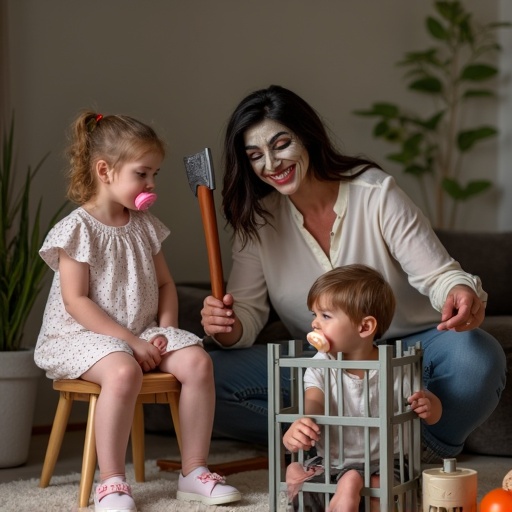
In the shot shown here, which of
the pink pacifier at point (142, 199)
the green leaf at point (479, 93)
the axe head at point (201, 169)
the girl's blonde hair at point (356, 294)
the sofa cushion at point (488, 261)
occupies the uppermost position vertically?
the green leaf at point (479, 93)

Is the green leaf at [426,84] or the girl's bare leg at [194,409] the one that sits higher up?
the green leaf at [426,84]

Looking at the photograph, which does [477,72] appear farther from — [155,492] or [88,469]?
[88,469]

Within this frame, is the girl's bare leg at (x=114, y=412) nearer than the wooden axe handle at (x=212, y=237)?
Yes

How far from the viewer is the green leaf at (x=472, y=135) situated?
407cm

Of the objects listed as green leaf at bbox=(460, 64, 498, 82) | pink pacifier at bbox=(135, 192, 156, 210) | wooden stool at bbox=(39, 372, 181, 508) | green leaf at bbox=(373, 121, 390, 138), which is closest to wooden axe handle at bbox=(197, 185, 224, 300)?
pink pacifier at bbox=(135, 192, 156, 210)

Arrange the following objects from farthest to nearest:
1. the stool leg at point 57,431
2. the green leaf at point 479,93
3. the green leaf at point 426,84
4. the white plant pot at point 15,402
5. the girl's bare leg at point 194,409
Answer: the green leaf at point 479,93 → the green leaf at point 426,84 → the white plant pot at point 15,402 → the stool leg at point 57,431 → the girl's bare leg at point 194,409

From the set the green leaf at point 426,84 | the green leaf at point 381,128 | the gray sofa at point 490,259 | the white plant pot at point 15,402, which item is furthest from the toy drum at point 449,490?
the green leaf at point 426,84

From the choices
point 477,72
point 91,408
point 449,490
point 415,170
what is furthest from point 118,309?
point 477,72

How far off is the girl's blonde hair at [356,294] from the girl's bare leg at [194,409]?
1.24 feet

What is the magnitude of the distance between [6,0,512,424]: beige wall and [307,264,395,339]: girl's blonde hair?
1557mm

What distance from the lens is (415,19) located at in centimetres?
405

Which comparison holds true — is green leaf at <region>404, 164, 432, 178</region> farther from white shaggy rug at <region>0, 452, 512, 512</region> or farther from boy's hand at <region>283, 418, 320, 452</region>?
boy's hand at <region>283, 418, 320, 452</region>

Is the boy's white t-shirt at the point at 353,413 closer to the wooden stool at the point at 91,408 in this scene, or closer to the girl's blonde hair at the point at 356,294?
the girl's blonde hair at the point at 356,294

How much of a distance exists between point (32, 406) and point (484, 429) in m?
1.24
